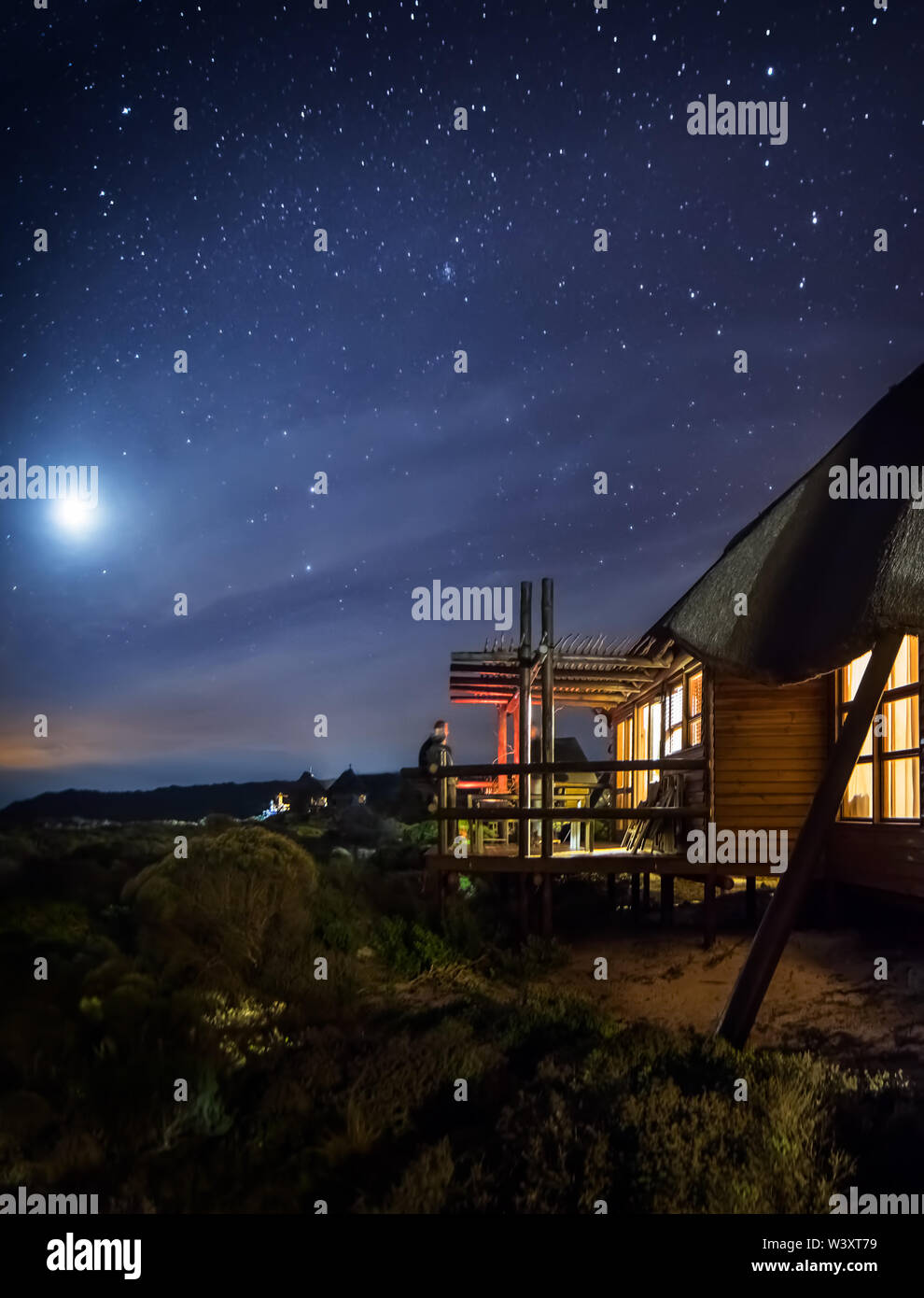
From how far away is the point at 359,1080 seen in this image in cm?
827

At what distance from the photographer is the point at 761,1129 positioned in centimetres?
667

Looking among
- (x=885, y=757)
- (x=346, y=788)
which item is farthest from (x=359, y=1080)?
(x=346, y=788)

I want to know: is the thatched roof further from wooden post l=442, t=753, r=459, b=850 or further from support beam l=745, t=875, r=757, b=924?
wooden post l=442, t=753, r=459, b=850

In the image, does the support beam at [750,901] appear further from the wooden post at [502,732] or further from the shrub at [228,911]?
the wooden post at [502,732]

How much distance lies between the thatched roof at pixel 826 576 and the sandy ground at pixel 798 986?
10.4 feet

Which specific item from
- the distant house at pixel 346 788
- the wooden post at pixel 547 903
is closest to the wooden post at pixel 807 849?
the wooden post at pixel 547 903

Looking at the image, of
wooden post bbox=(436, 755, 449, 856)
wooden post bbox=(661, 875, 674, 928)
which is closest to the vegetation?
wooden post bbox=(436, 755, 449, 856)

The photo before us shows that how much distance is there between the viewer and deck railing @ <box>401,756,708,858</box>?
1291cm

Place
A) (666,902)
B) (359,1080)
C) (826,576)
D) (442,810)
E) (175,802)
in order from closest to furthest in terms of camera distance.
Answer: (359,1080)
(826,576)
(442,810)
(666,902)
(175,802)

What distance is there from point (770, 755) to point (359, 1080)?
7.40 m

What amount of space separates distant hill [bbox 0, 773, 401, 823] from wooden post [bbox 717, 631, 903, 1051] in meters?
37.0

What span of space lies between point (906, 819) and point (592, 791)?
21.6 ft

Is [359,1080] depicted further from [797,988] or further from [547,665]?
[547,665]
